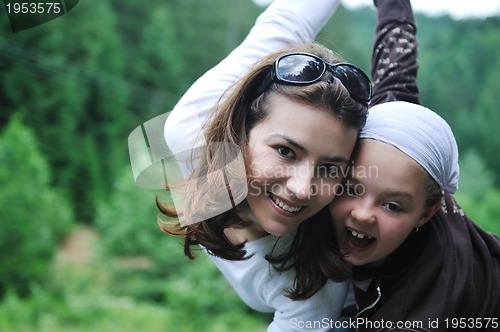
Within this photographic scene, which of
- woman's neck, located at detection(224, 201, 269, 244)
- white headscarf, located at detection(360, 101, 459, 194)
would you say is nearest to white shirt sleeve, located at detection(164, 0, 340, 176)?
woman's neck, located at detection(224, 201, 269, 244)

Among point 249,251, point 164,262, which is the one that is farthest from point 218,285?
point 249,251

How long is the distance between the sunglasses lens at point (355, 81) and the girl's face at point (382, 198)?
65 millimetres

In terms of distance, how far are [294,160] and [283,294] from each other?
0.73ft

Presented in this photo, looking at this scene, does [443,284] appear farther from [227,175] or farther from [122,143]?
[122,143]

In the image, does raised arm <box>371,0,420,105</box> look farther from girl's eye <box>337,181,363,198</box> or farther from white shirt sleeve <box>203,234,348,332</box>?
white shirt sleeve <box>203,234,348,332</box>

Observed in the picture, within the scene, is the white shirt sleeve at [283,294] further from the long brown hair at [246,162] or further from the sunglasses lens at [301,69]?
the sunglasses lens at [301,69]

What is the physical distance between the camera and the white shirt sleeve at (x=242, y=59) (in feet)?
2.98

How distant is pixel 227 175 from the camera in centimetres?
83

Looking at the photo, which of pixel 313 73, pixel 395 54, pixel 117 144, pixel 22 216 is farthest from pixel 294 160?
pixel 117 144

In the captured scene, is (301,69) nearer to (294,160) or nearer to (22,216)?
(294,160)

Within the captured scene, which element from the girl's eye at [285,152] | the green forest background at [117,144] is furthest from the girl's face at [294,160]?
the green forest background at [117,144]

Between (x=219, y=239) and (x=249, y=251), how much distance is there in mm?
61

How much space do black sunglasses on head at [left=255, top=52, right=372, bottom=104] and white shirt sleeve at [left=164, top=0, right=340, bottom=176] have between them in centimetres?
12

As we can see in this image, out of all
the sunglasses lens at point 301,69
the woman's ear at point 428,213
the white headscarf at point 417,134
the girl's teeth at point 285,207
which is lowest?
the girl's teeth at point 285,207
